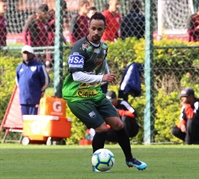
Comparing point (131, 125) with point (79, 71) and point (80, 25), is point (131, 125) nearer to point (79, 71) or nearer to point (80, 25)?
point (80, 25)

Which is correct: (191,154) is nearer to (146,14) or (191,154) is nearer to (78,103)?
(78,103)

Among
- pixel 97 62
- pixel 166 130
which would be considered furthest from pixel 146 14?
pixel 97 62

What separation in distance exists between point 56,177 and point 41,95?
8.88m

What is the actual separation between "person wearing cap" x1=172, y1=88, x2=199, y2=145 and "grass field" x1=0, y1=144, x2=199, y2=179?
6.41ft

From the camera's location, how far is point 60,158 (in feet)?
35.6

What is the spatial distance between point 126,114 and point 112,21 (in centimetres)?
279

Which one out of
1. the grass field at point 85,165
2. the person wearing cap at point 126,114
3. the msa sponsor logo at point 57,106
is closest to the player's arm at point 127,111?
the person wearing cap at point 126,114

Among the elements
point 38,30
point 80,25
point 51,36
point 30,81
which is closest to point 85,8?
point 80,25

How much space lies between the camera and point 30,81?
53.1 ft

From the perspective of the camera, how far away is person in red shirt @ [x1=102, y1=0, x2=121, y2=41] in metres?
17.0

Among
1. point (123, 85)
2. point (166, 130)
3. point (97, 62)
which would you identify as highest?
point (97, 62)

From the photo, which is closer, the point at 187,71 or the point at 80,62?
the point at 80,62

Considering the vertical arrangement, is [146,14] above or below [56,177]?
above

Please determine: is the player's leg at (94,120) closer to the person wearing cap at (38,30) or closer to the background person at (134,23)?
the background person at (134,23)
